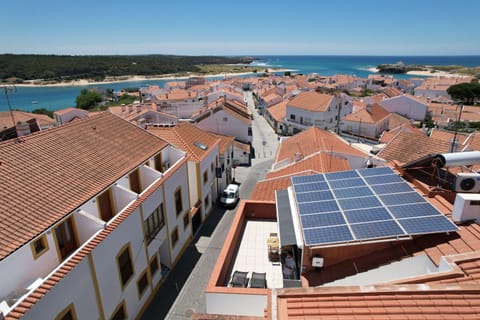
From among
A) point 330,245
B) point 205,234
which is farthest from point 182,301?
point 330,245

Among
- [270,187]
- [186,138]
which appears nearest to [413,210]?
[270,187]

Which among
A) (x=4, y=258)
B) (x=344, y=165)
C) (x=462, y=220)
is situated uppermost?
(x=462, y=220)

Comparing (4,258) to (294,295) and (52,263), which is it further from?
(294,295)

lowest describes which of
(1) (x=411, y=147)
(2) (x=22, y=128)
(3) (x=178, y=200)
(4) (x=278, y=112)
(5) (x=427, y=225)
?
(4) (x=278, y=112)

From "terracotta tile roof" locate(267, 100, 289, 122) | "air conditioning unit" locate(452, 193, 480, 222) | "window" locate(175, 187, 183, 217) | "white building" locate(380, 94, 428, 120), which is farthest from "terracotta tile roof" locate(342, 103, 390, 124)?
"air conditioning unit" locate(452, 193, 480, 222)

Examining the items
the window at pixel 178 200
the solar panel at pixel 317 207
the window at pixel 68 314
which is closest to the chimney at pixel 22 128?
the window at pixel 178 200

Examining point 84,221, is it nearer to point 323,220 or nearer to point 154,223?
point 154,223
